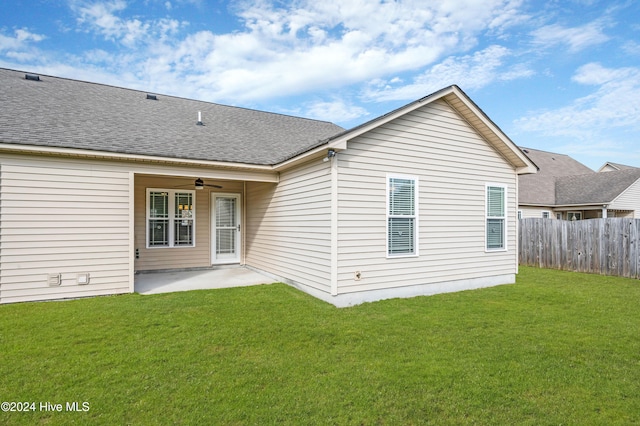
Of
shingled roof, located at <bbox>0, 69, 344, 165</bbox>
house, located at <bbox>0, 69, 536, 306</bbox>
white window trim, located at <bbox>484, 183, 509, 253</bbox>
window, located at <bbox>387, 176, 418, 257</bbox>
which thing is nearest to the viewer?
house, located at <bbox>0, 69, 536, 306</bbox>

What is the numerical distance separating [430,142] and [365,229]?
99.1 inches

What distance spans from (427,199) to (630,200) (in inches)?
630

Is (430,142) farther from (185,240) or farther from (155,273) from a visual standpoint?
(155,273)

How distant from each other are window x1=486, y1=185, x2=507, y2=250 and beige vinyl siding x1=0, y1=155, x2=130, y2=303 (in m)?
8.08

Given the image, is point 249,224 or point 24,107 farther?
point 249,224

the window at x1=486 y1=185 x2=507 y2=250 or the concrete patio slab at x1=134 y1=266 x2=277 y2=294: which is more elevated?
the window at x1=486 y1=185 x2=507 y2=250

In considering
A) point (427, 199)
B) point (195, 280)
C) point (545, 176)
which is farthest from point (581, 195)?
point (195, 280)

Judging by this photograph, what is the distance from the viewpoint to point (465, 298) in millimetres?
6633

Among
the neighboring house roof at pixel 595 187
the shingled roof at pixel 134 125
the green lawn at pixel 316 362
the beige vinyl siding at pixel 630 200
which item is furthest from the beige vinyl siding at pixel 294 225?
the beige vinyl siding at pixel 630 200

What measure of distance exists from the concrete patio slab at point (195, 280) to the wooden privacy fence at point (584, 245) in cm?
923

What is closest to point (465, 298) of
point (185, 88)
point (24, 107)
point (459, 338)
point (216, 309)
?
point (459, 338)

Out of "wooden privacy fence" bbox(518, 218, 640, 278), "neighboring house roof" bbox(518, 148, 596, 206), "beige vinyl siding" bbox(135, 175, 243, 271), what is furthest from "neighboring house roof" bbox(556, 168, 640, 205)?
"beige vinyl siding" bbox(135, 175, 243, 271)

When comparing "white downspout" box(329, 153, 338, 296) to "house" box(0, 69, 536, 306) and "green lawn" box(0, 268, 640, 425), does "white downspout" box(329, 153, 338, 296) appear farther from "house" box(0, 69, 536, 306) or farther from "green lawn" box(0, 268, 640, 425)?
"green lawn" box(0, 268, 640, 425)

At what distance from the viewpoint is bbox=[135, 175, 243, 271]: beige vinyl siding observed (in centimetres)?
851
